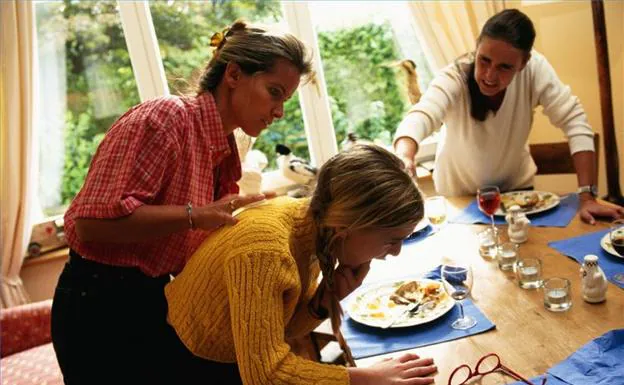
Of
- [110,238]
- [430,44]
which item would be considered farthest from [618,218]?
[430,44]

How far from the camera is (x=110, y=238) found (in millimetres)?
1355

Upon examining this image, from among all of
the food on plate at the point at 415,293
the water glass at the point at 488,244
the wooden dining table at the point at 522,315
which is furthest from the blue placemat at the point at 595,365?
the water glass at the point at 488,244

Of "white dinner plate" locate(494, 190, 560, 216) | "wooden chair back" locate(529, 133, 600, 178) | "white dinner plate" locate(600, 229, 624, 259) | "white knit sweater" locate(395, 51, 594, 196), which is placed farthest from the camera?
"wooden chair back" locate(529, 133, 600, 178)

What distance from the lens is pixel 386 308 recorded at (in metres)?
1.48

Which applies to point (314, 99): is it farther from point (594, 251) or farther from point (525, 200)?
point (594, 251)

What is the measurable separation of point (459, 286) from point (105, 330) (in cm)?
88

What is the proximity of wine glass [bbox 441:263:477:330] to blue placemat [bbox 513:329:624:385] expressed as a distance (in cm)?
25

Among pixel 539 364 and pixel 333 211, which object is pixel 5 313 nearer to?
pixel 333 211

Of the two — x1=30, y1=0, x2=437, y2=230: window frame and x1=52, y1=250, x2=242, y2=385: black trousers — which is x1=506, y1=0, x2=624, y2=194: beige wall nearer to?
x1=30, y1=0, x2=437, y2=230: window frame

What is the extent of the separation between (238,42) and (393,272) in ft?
2.65

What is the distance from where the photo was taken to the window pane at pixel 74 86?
10.4ft

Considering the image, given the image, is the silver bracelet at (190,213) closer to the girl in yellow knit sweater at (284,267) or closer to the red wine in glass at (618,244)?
the girl in yellow knit sweater at (284,267)

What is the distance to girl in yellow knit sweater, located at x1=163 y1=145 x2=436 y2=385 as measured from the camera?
110 cm

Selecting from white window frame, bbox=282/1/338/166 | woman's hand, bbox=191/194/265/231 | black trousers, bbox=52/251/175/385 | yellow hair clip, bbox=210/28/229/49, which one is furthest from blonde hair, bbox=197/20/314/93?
white window frame, bbox=282/1/338/166
